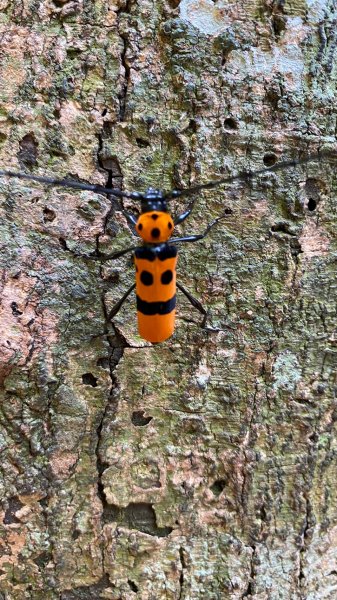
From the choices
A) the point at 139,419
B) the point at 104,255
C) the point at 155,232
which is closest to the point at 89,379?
the point at 139,419

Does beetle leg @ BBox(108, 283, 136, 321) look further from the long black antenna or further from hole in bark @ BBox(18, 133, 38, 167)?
hole in bark @ BBox(18, 133, 38, 167)

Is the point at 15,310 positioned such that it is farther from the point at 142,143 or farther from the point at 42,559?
the point at 42,559

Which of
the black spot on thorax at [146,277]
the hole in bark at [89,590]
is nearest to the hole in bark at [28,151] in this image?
the black spot on thorax at [146,277]

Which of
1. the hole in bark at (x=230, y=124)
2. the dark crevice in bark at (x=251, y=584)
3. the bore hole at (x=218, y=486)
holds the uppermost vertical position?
the hole in bark at (x=230, y=124)

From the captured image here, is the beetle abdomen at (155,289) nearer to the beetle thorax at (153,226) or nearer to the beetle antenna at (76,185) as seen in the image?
the beetle thorax at (153,226)

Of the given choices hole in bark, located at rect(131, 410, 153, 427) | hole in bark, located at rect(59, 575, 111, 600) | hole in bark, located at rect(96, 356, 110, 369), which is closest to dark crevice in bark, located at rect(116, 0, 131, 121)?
hole in bark, located at rect(96, 356, 110, 369)

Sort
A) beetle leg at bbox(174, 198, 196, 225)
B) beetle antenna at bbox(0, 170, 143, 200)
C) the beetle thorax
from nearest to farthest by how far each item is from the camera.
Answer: beetle antenna at bbox(0, 170, 143, 200)
the beetle thorax
beetle leg at bbox(174, 198, 196, 225)

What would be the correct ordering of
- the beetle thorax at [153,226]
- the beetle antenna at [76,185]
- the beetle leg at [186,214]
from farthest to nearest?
the beetle leg at [186,214], the beetle thorax at [153,226], the beetle antenna at [76,185]
